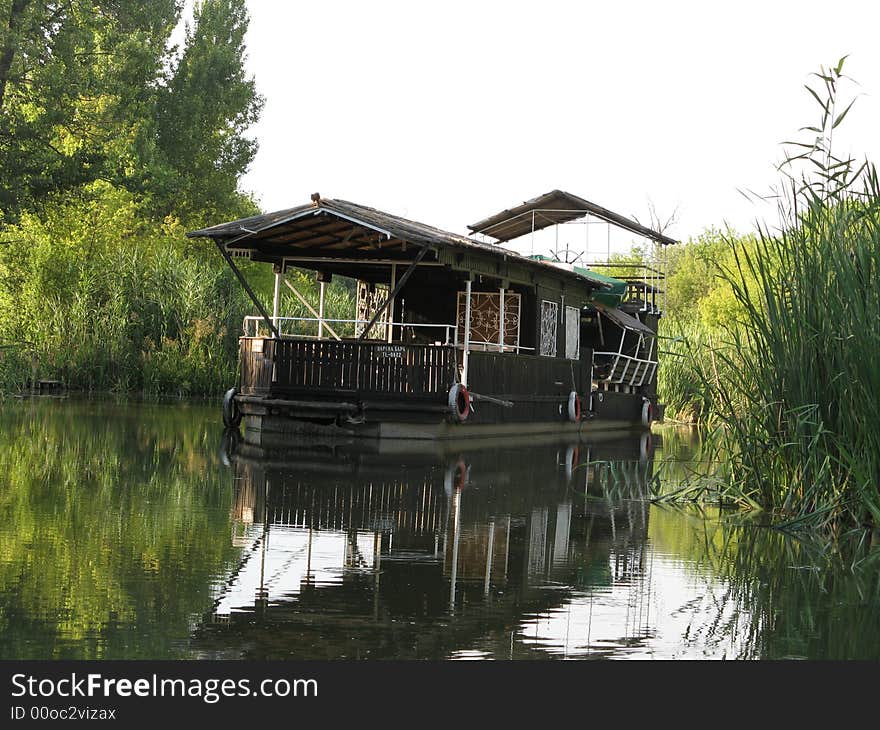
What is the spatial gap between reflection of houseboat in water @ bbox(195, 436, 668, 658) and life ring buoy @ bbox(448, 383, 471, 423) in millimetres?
4710

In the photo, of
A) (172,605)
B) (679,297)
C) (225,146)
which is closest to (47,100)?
(225,146)

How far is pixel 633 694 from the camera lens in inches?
191

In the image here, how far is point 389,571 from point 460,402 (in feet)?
42.3

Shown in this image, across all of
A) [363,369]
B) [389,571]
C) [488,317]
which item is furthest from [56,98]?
[389,571]

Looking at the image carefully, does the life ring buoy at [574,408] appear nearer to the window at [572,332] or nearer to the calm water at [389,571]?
the window at [572,332]

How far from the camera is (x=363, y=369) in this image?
20.5 meters

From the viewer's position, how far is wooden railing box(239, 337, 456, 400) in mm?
20484

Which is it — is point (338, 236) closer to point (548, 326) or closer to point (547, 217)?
point (548, 326)

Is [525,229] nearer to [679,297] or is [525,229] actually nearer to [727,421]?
[727,421]

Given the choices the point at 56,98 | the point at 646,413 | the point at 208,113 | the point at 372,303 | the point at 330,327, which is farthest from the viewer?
the point at 208,113

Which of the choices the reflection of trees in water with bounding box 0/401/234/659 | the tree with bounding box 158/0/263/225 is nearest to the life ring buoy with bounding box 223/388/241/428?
the reflection of trees in water with bounding box 0/401/234/659

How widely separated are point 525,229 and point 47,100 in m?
13.4

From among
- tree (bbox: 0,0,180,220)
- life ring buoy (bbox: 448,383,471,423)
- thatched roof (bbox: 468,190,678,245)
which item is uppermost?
tree (bbox: 0,0,180,220)

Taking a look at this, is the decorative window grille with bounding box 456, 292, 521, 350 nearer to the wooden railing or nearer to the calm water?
the wooden railing
